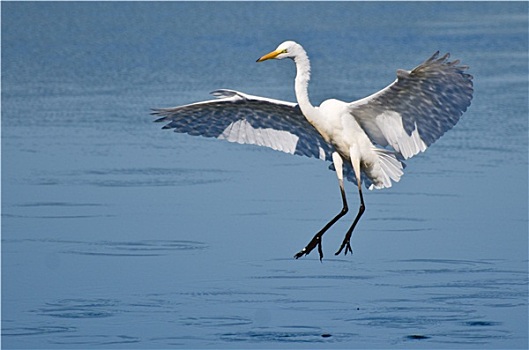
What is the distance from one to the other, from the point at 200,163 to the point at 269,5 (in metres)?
11.6

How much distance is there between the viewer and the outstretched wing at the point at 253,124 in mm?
9250

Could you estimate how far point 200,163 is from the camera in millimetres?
11984

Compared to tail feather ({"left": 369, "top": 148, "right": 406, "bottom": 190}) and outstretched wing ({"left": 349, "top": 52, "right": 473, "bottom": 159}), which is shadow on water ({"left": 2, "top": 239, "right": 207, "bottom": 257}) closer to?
tail feather ({"left": 369, "top": 148, "right": 406, "bottom": 190})

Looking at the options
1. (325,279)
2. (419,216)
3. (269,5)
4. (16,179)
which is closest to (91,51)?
(269,5)

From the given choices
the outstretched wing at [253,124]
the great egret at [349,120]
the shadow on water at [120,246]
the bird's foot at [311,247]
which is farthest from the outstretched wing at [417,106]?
the shadow on water at [120,246]

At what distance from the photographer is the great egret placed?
855 centimetres

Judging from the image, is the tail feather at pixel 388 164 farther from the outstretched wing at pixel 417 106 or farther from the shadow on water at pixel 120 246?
the shadow on water at pixel 120 246

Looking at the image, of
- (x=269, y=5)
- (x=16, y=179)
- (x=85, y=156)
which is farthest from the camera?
(x=269, y=5)

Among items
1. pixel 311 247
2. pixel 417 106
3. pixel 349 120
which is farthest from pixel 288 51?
pixel 311 247

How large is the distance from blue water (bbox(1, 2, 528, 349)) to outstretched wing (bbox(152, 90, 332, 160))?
2.30 feet

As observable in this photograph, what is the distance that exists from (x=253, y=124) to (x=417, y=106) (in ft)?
4.25

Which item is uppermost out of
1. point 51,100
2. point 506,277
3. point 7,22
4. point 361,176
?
point 7,22

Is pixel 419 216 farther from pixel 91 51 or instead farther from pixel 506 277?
pixel 91 51

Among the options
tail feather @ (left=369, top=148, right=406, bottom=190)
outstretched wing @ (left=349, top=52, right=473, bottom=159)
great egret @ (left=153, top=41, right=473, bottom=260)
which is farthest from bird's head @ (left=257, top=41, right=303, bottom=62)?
tail feather @ (left=369, top=148, right=406, bottom=190)
